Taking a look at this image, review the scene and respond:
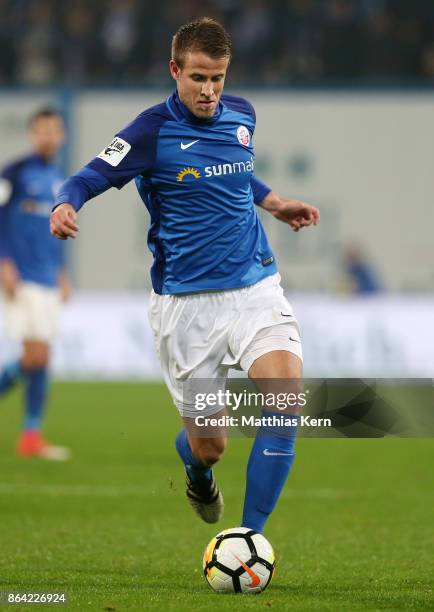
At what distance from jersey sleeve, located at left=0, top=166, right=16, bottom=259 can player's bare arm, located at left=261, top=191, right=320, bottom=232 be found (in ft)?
15.9

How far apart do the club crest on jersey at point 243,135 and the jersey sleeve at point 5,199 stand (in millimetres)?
5116

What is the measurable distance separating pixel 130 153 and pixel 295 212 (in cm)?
94

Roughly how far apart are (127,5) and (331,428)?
59.1ft

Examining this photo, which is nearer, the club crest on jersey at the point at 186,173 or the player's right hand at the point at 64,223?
the player's right hand at the point at 64,223

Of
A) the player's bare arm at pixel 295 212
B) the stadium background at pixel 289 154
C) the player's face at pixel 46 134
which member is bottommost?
the stadium background at pixel 289 154

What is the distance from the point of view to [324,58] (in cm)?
2128

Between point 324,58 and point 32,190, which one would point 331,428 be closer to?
point 32,190

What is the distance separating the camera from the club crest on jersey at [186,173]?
5613 mm

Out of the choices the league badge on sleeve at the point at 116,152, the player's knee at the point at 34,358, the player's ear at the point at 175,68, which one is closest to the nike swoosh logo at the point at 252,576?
the league badge on sleeve at the point at 116,152

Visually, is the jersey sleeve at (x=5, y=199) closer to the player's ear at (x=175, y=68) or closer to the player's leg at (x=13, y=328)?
the player's leg at (x=13, y=328)

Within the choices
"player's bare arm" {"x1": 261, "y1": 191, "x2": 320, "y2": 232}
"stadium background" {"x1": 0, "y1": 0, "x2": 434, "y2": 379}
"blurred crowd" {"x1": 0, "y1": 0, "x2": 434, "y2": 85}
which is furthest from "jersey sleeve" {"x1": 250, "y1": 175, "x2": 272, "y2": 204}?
"blurred crowd" {"x1": 0, "y1": 0, "x2": 434, "y2": 85}

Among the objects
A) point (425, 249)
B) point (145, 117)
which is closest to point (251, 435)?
point (145, 117)

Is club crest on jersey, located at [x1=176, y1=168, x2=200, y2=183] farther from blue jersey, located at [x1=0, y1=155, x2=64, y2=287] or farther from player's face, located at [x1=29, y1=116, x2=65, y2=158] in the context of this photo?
blue jersey, located at [x1=0, y1=155, x2=64, y2=287]

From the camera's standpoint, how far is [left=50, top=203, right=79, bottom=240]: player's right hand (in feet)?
16.5
